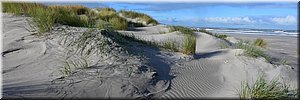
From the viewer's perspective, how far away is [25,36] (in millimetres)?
6867

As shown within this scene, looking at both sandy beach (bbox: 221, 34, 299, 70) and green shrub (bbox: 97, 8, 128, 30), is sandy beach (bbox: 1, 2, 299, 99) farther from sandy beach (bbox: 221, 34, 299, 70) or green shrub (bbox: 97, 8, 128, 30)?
green shrub (bbox: 97, 8, 128, 30)

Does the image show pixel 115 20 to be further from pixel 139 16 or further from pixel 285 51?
pixel 139 16

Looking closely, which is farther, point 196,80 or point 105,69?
point 196,80

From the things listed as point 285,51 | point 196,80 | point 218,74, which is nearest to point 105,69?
point 196,80

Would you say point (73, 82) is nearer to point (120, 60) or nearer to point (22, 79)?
point (22, 79)

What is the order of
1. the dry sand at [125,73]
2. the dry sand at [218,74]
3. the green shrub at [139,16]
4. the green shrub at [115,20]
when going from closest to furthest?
the dry sand at [125,73] → the dry sand at [218,74] → the green shrub at [115,20] → the green shrub at [139,16]

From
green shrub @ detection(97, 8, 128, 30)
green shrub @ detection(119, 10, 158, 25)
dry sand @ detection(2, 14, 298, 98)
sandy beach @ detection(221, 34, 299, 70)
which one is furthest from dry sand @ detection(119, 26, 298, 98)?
A: green shrub @ detection(119, 10, 158, 25)

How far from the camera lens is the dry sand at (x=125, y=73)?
14.7 feet

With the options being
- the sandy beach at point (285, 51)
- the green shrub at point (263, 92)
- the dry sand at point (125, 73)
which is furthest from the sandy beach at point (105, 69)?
the sandy beach at point (285, 51)

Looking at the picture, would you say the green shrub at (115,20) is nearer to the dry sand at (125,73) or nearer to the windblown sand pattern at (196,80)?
the dry sand at (125,73)

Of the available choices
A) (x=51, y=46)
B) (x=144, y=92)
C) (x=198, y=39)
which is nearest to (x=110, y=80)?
(x=144, y=92)

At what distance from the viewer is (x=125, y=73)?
5.05 meters

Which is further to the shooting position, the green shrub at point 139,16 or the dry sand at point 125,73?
the green shrub at point 139,16

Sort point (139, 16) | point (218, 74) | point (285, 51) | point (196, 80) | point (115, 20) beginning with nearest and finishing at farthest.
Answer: point (196, 80)
point (218, 74)
point (115, 20)
point (285, 51)
point (139, 16)
